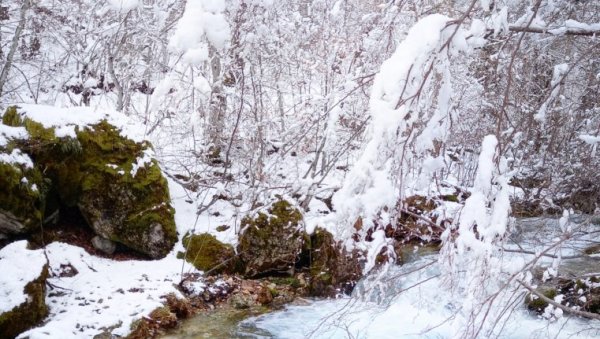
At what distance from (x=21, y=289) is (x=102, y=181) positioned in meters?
2.06

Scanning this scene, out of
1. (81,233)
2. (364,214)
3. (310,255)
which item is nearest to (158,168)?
(81,233)

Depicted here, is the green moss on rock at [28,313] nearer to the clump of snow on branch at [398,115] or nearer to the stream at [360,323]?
the stream at [360,323]

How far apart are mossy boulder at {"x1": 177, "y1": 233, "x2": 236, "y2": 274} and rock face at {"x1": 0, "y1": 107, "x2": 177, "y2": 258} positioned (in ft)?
0.96

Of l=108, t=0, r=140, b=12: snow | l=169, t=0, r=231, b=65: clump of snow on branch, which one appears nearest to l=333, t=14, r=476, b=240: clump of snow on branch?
l=169, t=0, r=231, b=65: clump of snow on branch

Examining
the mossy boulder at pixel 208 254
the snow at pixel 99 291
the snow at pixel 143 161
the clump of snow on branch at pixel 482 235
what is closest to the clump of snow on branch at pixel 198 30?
the clump of snow on branch at pixel 482 235

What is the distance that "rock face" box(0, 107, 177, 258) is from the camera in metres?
6.21

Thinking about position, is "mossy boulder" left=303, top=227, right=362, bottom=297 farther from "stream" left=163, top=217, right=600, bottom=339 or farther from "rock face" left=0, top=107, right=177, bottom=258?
"rock face" left=0, top=107, right=177, bottom=258

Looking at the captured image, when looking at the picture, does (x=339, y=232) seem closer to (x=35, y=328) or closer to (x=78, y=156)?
(x=35, y=328)

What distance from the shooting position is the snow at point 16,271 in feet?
14.7

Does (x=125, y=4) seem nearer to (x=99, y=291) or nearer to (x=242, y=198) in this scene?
(x=242, y=198)

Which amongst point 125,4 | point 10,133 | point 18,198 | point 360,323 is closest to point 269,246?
point 360,323

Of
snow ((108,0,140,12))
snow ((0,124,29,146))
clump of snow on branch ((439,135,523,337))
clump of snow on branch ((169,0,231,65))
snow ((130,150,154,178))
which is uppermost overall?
snow ((0,124,29,146))

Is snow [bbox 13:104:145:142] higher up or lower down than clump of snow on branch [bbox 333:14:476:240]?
higher up

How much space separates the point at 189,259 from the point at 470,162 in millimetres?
5068
